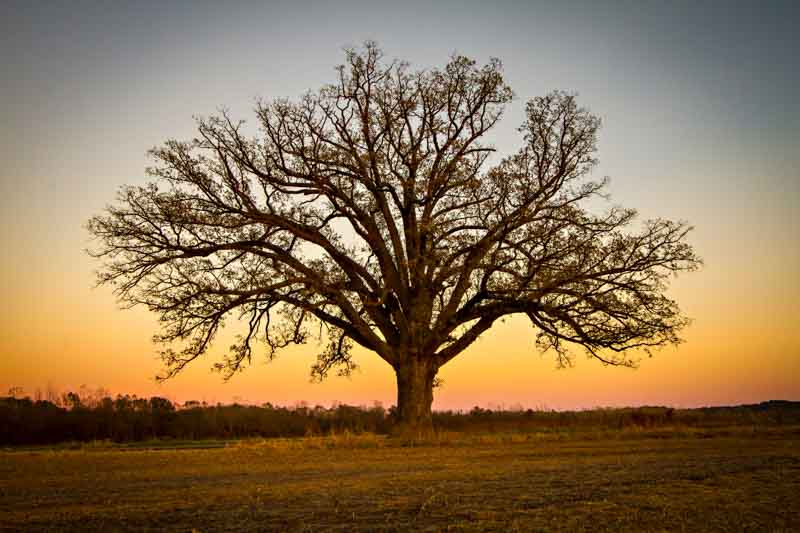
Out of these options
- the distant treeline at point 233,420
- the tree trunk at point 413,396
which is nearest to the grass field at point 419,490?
the tree trunk at point 413,396

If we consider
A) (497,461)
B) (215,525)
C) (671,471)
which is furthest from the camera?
(497,461)

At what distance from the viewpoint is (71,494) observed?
1097 cm

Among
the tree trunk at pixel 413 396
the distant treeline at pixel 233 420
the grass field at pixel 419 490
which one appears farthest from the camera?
the distant treeline at pixel 233 420

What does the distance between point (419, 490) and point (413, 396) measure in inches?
555

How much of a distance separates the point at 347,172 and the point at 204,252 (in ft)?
17.3

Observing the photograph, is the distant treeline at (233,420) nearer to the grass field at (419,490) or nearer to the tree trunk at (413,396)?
the tree trunk at (413,396)

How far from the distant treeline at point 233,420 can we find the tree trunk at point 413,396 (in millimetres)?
2103

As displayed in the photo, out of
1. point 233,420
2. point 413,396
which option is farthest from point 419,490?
point 233,420

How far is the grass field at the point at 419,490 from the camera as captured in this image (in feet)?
24.6

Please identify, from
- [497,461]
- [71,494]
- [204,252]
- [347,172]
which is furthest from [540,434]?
[71,494]

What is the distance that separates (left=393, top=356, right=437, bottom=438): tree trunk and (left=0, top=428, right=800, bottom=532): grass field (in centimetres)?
491

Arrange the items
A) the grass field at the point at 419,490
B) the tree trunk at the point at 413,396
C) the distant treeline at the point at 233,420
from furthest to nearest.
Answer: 1. the distant treeline at the point at 233,420
2. the tree trunk at the point at 413,396
3. the grass field at the point at 419,490

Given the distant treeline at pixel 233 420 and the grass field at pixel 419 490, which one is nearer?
the grass field at pixel 419 490

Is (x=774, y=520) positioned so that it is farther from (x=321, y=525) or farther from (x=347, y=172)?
(x=347, y=172)
